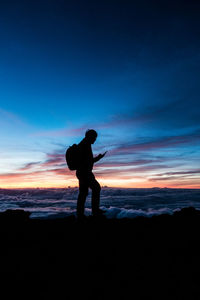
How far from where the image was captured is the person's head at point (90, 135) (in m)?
5.88

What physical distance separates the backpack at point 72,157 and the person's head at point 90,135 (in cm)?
51

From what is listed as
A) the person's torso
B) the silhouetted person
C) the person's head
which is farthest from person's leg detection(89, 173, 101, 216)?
the person's head

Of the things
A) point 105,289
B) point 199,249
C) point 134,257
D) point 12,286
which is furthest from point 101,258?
point 199,249

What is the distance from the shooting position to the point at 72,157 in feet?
18.2

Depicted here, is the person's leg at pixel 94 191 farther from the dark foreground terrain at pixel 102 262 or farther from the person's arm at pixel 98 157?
the dark foreground terrain at pixel 102 262

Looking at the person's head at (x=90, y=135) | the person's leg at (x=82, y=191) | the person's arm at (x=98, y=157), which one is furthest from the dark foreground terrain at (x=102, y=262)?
the person's head at (x=90, y=135)

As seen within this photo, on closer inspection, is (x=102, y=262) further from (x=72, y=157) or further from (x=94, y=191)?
(x=72, y=157)

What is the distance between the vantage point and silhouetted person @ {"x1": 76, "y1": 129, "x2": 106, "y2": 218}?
573 cm

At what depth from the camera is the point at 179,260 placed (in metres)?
3.32

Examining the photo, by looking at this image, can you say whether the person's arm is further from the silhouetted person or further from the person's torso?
the person's torso

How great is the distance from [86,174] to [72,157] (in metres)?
0.69

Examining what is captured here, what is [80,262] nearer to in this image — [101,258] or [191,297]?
[101,258]

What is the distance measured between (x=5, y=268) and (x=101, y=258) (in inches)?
63.6

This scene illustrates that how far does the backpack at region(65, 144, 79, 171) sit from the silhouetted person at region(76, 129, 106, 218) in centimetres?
13
